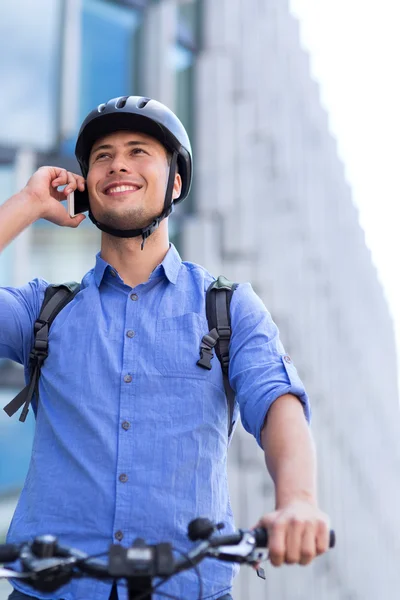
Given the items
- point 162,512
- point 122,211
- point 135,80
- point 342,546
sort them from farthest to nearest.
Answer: point 342,546
point 135,80
point 122,211
point 162,512

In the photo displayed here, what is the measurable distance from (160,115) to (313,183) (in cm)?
2951

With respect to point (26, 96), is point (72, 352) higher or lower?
lower

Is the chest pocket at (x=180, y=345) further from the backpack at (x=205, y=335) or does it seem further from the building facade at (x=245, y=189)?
the building facade at (x=245, y=189)

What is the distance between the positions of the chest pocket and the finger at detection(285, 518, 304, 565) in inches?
36.1

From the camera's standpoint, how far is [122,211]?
3.63 m

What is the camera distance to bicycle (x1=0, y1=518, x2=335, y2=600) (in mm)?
2191

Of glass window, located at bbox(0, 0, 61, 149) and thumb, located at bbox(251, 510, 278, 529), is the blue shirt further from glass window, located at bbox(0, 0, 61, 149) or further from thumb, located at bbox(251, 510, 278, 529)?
glass window, located at bbox(0, 0, 61, 149)

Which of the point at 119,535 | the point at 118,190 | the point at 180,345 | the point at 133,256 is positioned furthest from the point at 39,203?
the point at 119,535

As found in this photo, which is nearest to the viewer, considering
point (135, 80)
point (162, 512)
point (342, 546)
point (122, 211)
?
point (162, 512)

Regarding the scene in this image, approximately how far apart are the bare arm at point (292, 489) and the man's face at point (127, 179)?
1.11m

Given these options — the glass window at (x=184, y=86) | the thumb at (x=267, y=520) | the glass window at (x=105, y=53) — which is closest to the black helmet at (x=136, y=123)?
the thumb at (x=267, y=520)

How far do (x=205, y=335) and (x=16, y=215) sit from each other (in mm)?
953

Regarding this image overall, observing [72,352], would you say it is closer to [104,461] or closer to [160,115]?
[104,461]

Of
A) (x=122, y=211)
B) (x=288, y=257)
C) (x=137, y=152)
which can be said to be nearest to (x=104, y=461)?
(x=122, y=211)
